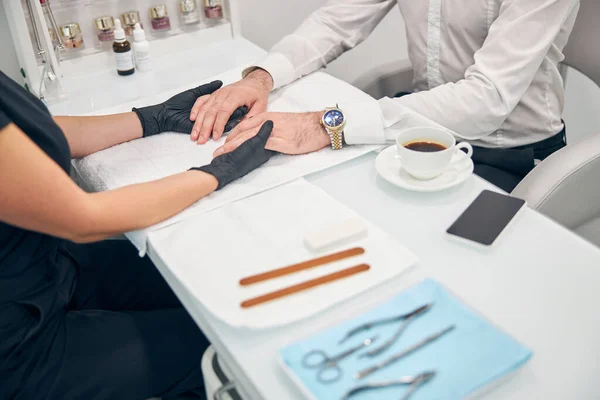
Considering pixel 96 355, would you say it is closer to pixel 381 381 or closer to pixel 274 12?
pixel 381 381

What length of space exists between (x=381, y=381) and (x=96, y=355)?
20.1 inches

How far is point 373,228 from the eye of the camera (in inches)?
33.4

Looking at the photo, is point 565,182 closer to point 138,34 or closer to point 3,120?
point 3,120

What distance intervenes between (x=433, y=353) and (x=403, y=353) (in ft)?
0.11

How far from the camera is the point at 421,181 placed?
3.12 ft

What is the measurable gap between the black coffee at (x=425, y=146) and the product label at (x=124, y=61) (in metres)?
0.82

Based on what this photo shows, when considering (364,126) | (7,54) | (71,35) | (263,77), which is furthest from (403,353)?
(7,54)

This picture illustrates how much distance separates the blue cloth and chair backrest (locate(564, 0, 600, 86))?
95 centimetres

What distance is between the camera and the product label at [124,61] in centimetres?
144

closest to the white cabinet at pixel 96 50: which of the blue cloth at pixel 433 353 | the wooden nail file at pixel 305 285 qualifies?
the wooden nail file at pixel 305 285

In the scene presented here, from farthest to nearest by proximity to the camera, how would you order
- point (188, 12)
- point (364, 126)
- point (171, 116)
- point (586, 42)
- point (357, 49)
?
point (357, 49) < point (188, 12) < point (586, 42) < point (171, 116) < point (364, 126)

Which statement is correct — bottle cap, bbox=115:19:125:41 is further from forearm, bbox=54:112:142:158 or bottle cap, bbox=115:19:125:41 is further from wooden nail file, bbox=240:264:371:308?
wooden nail file, bbox=240:264:371:308

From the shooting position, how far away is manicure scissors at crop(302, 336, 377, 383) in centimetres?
61

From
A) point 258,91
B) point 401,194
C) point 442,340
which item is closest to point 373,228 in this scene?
point 401,194
